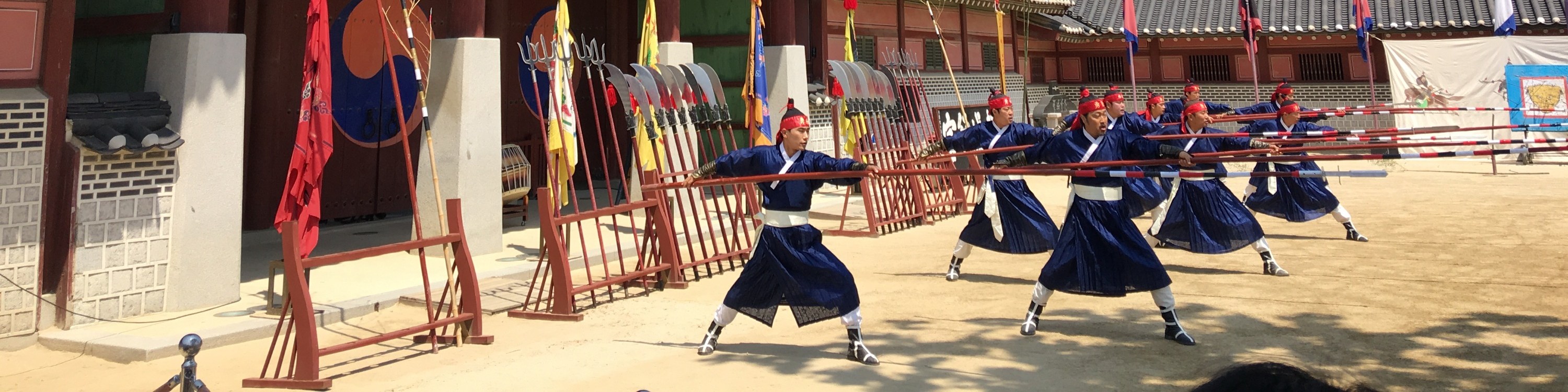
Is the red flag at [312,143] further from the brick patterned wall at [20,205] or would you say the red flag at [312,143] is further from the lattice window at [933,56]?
the lattice window at [933,56]

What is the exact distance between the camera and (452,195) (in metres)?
Answer: 8.91

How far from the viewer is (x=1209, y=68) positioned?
2319 centimetres

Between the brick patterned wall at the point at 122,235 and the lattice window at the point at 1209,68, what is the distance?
69.2 ft

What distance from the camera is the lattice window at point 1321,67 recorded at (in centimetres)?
2178

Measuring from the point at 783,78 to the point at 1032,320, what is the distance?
769 cm

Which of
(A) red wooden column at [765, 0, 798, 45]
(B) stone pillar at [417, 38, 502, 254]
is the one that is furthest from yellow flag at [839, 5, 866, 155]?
(B) stone pillar at [417, 38, 502, 254]

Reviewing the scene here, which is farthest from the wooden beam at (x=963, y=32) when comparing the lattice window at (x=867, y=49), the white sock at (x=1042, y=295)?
the white sock at (x=1042, y=295)

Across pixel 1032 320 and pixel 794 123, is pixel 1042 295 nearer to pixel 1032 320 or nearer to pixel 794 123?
pixel 1032 320

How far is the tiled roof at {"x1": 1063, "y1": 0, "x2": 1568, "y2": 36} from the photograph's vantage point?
20.0 meters

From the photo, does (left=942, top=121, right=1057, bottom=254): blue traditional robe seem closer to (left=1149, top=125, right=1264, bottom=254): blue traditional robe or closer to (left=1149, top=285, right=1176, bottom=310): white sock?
(left=1149, top=125, right=1264, bottom=254): blue traditional robe

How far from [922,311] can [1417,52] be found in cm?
1678

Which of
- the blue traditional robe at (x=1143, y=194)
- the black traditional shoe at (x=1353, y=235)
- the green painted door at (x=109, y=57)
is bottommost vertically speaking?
the black traditional shoe at (x=1353, y=235)

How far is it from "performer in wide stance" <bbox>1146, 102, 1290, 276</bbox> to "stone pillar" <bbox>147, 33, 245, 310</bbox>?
6.70 metres

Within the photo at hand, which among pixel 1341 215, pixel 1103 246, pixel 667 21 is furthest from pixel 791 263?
pixel 667 21
